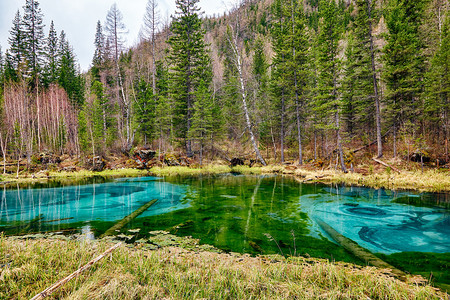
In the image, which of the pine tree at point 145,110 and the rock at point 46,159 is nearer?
the rock at point 46,159

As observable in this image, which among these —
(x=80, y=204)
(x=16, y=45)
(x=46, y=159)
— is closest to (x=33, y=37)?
(x=16, y=45)

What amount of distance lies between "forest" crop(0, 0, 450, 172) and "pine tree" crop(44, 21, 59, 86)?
0.39 meters

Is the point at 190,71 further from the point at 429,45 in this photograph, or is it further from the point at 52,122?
the point at 429,45

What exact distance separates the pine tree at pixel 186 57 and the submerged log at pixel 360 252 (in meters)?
21.7

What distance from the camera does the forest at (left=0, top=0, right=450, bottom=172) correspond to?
17406 millimetres

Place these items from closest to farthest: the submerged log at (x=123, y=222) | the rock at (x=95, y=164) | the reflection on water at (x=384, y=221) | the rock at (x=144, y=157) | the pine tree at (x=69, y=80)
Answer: the reflection on water at (x=384, y=221), the submerged log at (x=123, y=222), the rock at (x=95, y=164), the rock at (x=144, y=157), the pine tree at (x=69, y=80)

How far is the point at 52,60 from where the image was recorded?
129 feet

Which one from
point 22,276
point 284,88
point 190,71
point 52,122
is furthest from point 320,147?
point 52,122

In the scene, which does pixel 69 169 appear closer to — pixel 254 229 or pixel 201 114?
pixel 201 114

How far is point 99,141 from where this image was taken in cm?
2612

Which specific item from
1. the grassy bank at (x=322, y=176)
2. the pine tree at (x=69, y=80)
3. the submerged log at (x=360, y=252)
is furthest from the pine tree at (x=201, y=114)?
the pine tree at (x=69, y=80)

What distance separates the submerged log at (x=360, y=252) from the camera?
11.6ft

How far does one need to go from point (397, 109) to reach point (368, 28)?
7.63 m

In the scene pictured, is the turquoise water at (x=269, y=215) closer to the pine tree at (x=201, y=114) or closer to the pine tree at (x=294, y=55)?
the pine tree at (x=201, y=114)
